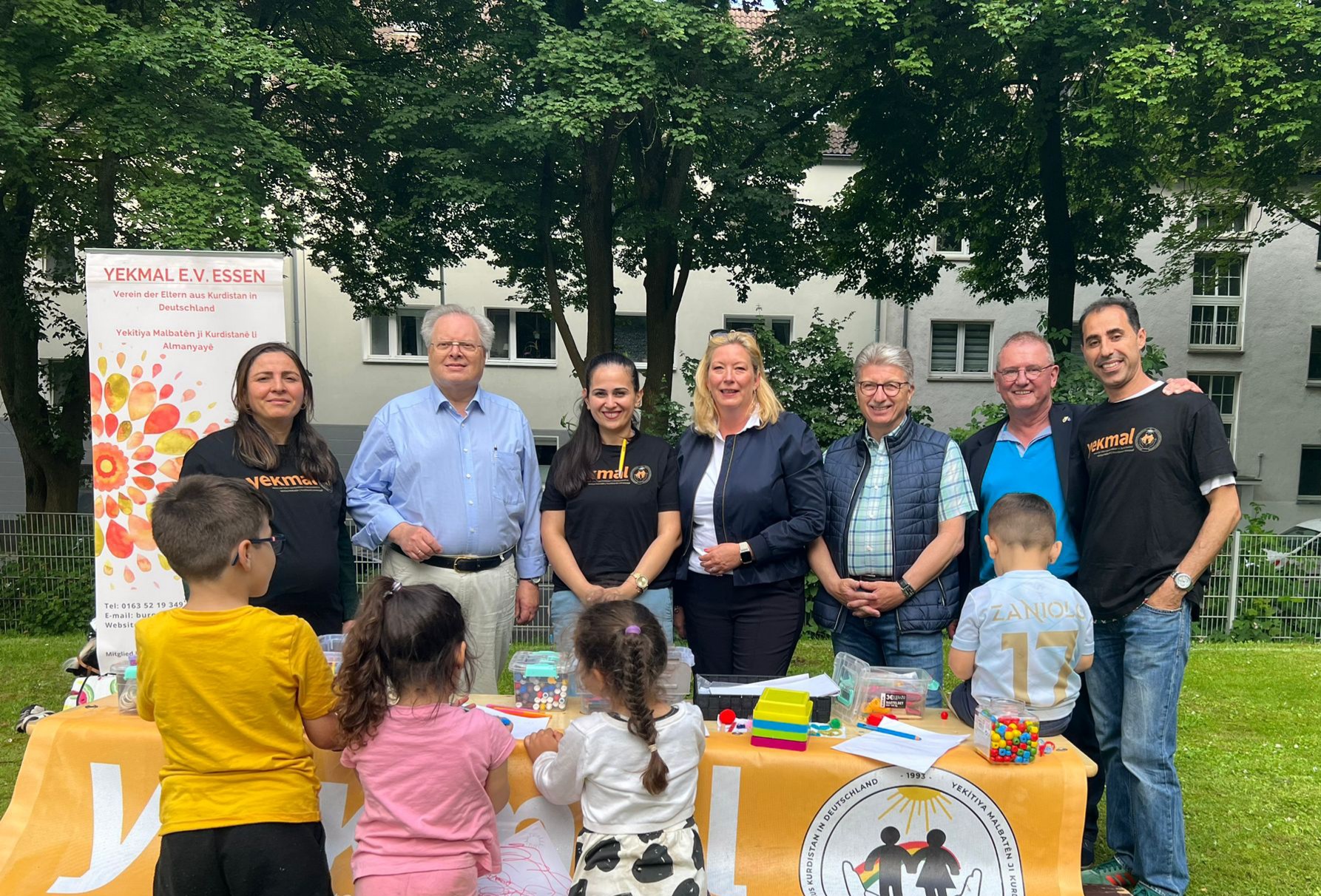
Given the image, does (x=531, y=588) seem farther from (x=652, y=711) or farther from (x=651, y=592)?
(x=652, y=711)

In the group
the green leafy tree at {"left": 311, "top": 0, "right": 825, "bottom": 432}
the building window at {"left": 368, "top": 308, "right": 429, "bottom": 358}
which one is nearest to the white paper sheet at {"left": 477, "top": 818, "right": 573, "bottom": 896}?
the green leafy tree at {"left": 311, "top": 0, "right": 825, "bottom": 432}

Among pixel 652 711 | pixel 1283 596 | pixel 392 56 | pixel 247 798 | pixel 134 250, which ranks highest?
pixel 392 56

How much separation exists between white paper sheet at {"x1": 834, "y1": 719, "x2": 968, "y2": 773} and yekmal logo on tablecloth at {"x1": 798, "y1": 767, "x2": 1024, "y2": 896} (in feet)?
0.19

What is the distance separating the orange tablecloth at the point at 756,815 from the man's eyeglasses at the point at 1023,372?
48.9 inches

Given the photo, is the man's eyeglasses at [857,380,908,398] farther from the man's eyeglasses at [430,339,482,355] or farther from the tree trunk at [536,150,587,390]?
the tree trunk at [536,150,587,390]

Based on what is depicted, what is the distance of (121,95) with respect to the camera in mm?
7164

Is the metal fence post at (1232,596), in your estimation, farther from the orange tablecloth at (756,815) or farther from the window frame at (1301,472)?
the window frame at (1301,472)

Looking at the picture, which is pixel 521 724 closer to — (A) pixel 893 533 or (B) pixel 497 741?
(B) pixel 497 741

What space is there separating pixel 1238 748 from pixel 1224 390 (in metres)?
17.9

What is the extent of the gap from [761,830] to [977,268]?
1167 cm

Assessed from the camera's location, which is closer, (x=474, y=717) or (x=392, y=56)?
(x=474, y=717)

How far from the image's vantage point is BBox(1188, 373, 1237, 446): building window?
19.5 meters

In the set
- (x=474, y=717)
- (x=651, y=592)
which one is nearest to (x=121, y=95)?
(x=651, y=592)

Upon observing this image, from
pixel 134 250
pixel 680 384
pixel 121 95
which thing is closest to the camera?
pixel 134 250
